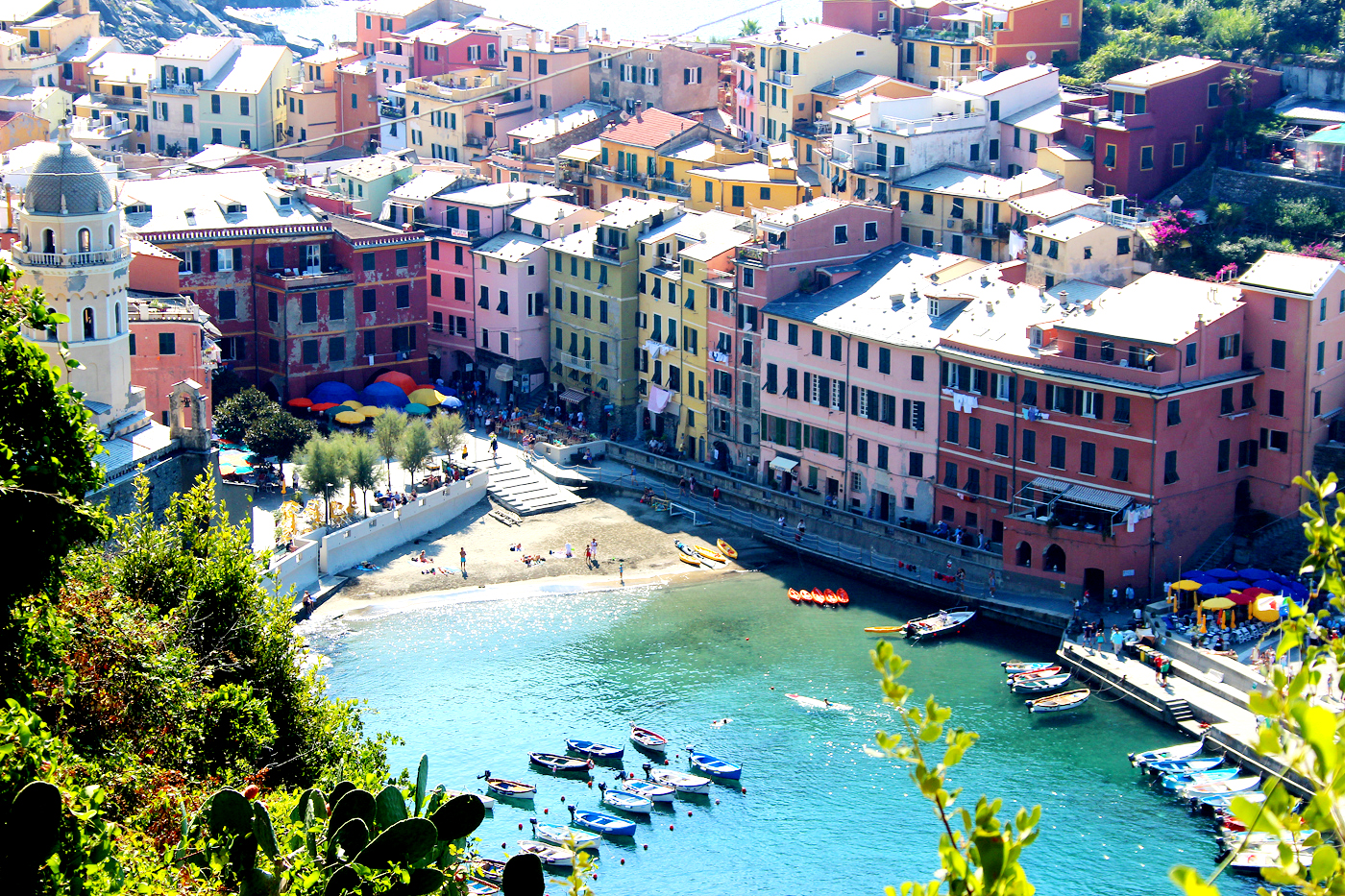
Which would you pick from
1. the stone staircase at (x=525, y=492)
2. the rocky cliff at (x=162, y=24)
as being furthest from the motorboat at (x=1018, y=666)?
the rocky cliff at (x=162, y=24)

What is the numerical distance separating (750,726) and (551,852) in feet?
34.5

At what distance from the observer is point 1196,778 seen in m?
55.5

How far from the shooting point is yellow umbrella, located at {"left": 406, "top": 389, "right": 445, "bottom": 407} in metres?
87.6

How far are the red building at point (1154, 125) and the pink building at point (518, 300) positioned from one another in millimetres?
25337

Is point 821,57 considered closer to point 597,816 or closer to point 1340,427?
point 1340,427

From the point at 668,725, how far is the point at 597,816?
683 cm

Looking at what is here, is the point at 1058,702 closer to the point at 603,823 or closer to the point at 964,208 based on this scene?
the point at 603,823

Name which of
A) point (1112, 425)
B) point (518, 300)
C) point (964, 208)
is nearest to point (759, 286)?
point (964, 208)

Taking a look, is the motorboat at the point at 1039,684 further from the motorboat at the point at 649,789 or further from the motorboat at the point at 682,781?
the motorboat at the point at 649,789

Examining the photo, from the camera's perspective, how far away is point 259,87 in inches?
4847

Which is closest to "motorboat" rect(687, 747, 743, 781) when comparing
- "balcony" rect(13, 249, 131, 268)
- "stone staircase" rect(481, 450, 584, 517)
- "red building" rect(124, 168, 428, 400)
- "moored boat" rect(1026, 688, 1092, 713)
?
"moored boat" rect(1026, 688, 1092, 713)

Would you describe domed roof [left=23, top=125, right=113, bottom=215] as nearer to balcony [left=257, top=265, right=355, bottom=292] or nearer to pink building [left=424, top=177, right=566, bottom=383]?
balcony [left=257, top=265, right=355, bottom=292]

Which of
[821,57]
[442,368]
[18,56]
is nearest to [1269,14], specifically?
[821,57]

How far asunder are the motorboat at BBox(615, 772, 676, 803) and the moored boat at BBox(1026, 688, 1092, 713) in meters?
13.6
